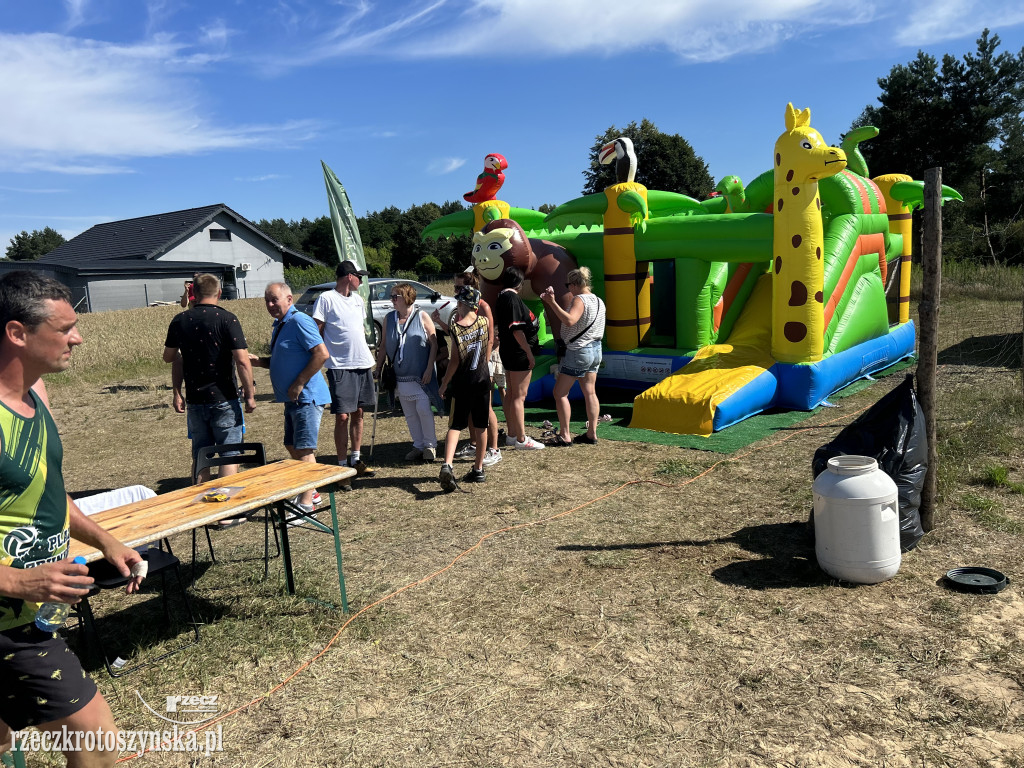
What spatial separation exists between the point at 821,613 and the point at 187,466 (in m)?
6.13

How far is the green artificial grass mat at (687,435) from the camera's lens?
22.4 feet

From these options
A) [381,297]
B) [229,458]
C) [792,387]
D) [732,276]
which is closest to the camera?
[229,458]

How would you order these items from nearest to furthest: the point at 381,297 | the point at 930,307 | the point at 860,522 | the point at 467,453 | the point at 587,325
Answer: the point at 860,522 < the point at 930,307 < the point at 587,325 < the point at 467,453 < the point at 381,297

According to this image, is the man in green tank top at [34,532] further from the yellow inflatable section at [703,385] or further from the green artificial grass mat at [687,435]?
the yellow inflatable section at [703,385]

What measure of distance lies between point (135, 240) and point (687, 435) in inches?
1471

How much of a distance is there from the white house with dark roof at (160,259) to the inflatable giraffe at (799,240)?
28.1 m

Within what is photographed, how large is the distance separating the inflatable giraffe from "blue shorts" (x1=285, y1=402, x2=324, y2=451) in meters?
5.16

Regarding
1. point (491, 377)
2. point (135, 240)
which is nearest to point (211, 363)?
point (491, 377)

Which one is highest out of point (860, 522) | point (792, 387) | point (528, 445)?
point (792, 387)

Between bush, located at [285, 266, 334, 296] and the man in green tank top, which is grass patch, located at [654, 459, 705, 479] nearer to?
the man in green tank top

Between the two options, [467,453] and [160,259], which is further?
[160,259]

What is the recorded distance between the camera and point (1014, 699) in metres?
2.78

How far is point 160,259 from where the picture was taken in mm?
35062

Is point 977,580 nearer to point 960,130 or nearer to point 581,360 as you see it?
point 581,360
